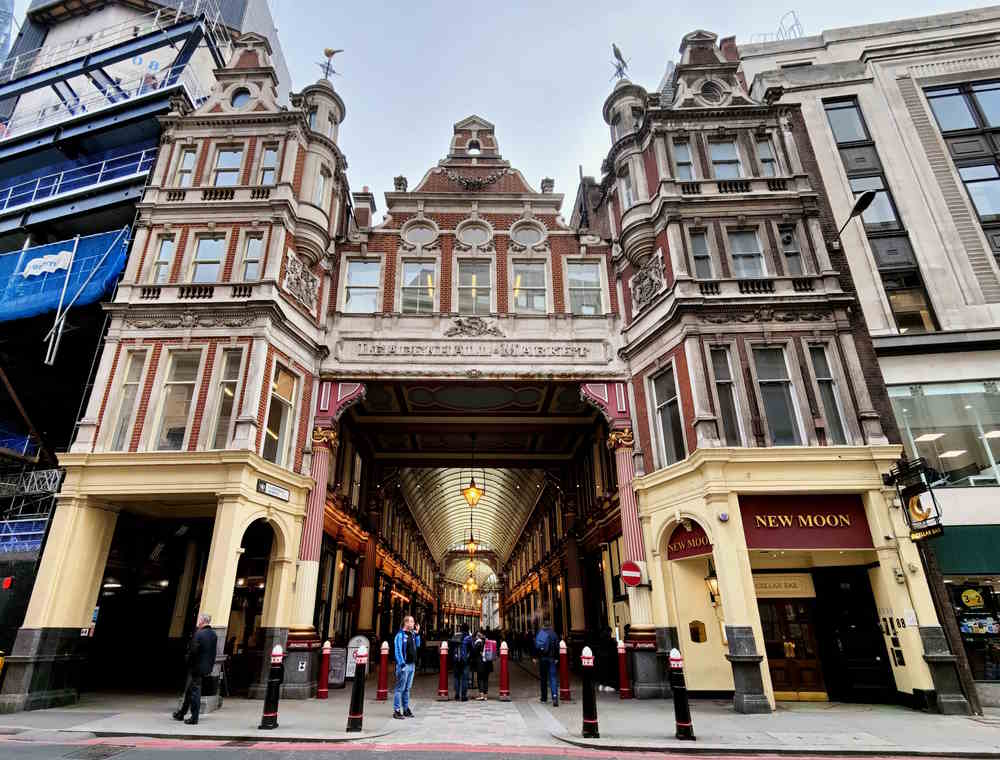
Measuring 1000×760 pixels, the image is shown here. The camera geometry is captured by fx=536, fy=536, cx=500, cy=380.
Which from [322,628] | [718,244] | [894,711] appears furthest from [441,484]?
[894,711]

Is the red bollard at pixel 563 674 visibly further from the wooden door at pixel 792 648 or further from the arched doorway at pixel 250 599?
the arched doorway at pixel 250 599

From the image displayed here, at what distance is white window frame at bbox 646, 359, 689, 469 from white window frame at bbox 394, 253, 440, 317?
7671 millimetres

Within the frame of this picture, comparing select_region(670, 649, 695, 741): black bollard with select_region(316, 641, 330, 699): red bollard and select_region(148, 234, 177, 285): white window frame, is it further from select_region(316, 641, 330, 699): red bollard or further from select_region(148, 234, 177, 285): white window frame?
select_region(148, 234, 177, 285): white window frame

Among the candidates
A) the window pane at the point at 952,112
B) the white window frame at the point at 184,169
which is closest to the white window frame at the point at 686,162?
the window pane at the point at 952,112

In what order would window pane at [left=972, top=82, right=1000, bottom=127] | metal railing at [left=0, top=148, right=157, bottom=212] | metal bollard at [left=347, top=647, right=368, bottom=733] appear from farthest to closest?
metal railing at [left=0, top=148, right=157, bottom=212]
window pane at [left=972, top=82, right=1000, bottom=127]
metal bollard at [left=347, top=647, right=368, bottom=733]

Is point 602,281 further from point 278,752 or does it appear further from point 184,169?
point 278,752

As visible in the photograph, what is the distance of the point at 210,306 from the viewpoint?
15.5 m

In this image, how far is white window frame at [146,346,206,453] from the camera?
14211 millimetres

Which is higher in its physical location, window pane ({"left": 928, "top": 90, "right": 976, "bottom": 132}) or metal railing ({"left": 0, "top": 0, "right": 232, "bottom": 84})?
metal railing ({"left": 0, "top": 0, "right": 232, "bottom": 84})

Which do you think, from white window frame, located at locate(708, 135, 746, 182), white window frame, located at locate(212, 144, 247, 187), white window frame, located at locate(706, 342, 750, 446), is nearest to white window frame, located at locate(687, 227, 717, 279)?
white window frame, located at locate(708, 135, 746, 182)

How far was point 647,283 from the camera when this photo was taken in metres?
17.6

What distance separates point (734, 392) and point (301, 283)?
1368 cm

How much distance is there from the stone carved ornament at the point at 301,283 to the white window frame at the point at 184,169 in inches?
180

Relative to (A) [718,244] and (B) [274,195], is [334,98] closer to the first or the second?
(B) [274,195]
